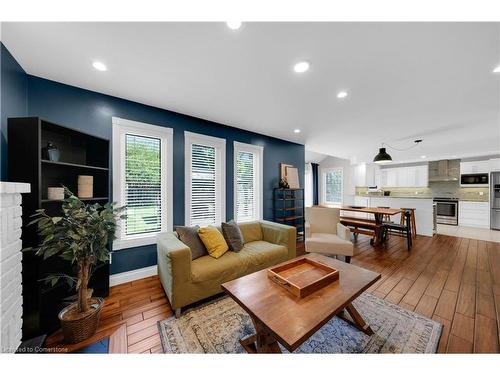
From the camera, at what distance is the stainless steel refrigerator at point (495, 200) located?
5.19 meters

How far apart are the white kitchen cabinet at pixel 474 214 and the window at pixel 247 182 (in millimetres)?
6574

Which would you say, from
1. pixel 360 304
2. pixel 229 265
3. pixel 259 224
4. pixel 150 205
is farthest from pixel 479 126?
pixel 150 205

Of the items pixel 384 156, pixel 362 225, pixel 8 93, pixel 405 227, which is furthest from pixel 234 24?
pixel 405 227

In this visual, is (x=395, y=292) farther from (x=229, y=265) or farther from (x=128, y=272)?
(x=128, y=272)

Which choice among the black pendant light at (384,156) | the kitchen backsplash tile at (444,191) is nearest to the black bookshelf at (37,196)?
the black pendant light at (384,156)

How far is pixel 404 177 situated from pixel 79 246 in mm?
8900

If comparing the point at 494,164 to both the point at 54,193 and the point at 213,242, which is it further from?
the point at 54,193

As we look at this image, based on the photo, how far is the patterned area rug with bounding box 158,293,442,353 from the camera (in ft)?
4.62

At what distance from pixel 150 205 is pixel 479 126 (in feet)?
18.9

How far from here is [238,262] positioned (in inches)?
84.3

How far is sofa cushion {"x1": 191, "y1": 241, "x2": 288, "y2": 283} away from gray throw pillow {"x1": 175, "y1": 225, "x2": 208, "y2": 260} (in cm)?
7

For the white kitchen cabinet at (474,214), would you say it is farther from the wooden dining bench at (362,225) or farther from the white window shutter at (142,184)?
the white window shutter at (142,184)

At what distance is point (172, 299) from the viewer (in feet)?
5.69

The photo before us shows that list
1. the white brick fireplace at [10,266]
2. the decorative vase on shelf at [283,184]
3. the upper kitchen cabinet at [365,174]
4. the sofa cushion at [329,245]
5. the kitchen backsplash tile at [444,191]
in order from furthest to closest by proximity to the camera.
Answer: the upper kitchen cabinet at [365,174]
the kitchen backsplash tile at [444,191]
the decorative vase on shelf at [283,184]
the sofa cushion at [329,245]
the white brick fireplace at [10,266]
